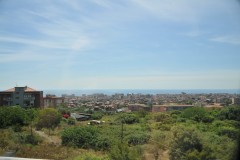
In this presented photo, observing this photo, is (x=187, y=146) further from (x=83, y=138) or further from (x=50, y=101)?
(x=50, y=101)

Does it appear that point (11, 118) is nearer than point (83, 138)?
No

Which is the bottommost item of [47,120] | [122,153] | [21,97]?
[47,120]

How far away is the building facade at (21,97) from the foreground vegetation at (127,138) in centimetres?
504

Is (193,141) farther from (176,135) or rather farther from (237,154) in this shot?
(237,154)

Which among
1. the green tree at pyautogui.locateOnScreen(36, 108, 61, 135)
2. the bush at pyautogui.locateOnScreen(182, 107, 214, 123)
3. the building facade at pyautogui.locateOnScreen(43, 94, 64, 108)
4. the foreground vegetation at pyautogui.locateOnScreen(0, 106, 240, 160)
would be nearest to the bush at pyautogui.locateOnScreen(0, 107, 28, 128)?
the foreground vegetation at pyautogui.locateOnScreen(0, 106, 240, 160)

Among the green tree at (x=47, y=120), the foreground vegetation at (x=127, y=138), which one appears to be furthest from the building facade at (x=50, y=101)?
the green tree at (x=47, y=120)

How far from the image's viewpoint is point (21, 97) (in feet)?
68.8

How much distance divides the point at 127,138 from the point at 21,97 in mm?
15388

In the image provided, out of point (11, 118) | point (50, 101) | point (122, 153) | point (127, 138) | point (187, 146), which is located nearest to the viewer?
point (122, 153)

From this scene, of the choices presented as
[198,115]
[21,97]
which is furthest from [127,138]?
[21,97]

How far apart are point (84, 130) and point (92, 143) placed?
852 mm

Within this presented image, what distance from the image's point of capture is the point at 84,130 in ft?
30.6

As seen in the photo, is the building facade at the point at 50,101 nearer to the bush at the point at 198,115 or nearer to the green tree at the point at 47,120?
the green tree at the point at 47,120

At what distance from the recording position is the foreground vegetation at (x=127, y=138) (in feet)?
10.5
